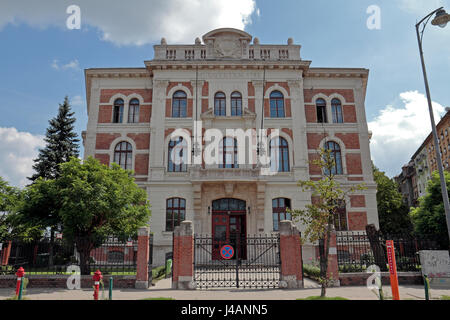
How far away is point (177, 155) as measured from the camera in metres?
23.3

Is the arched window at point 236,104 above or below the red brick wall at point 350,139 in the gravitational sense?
above

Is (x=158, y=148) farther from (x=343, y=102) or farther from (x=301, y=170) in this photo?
(x=343, y=102)

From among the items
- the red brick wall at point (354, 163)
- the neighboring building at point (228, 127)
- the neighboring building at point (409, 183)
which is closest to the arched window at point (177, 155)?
the neighboring building at point (228, 127)

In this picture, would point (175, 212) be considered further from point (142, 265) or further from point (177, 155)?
point (142, 265)

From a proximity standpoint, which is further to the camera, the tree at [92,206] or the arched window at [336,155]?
the arched window at [336,155]

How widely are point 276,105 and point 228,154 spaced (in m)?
5.85

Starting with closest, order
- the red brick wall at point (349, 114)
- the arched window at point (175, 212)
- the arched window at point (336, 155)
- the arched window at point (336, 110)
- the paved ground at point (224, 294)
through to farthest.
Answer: the paved ground at point (224, 294)
the arched window at point (175, 212)
the arched window at point (336, 155)
the red brick wall at point (349, 114)
the arched window at point (336, 110)

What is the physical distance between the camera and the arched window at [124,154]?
2358cm

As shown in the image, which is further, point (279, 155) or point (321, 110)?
point (321, 110)

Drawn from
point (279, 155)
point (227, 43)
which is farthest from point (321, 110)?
point (227, 43)

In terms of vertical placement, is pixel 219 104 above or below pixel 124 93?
below

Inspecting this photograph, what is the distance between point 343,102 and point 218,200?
44.3 feet

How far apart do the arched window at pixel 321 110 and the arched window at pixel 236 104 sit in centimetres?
675

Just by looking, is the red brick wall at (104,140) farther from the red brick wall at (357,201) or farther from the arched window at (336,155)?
the red brick wall at (357,201)
